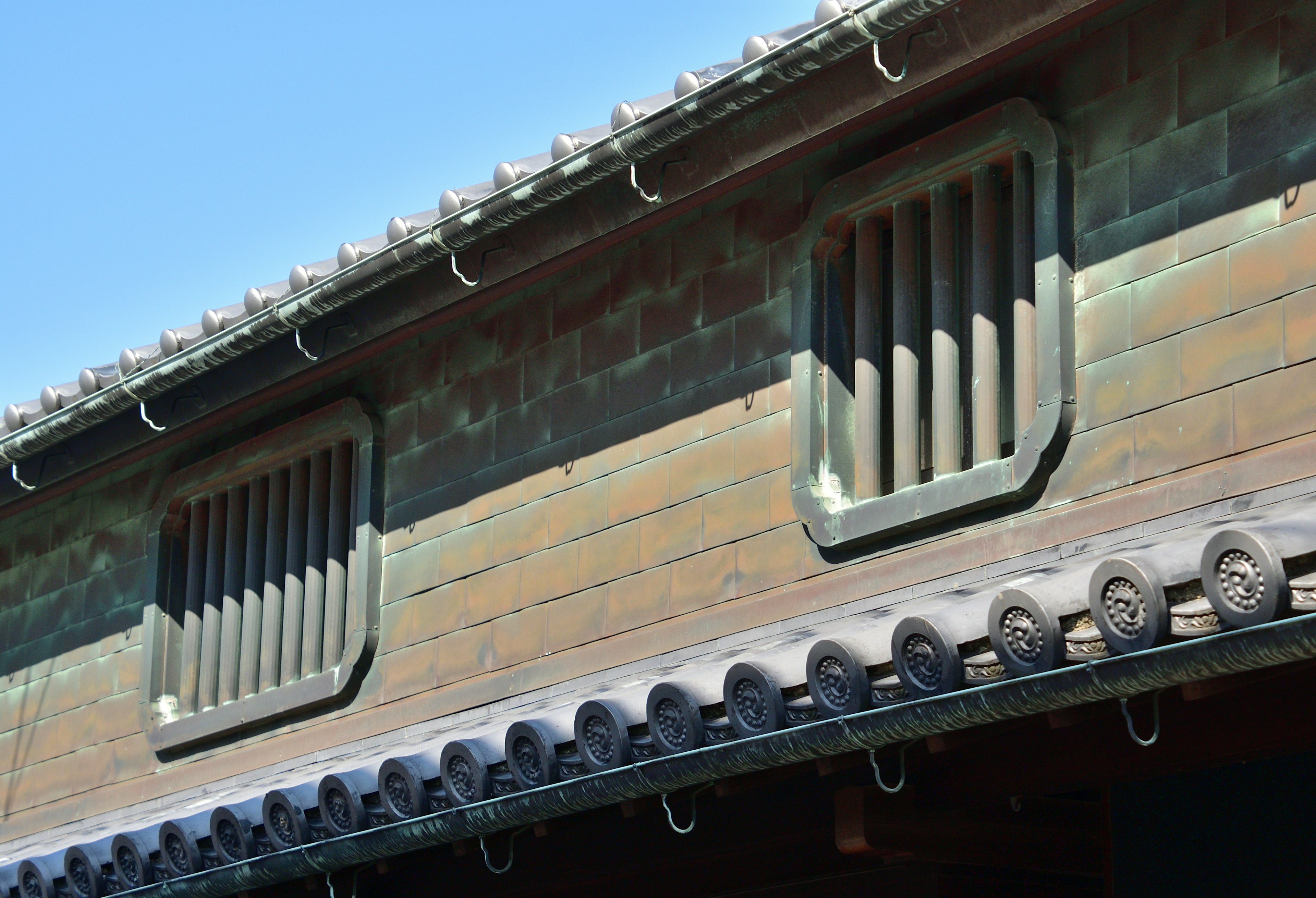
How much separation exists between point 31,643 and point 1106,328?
7.82m

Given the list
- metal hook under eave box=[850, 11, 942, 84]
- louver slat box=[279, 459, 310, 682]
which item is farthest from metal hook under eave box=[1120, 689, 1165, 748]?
louver slat box=[279, 459, 310, 682]

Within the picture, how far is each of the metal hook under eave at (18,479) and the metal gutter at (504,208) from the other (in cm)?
13

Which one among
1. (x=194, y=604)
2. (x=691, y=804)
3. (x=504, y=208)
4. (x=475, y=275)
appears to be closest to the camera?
(x=691, y=804)

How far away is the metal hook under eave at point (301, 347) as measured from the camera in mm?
9352

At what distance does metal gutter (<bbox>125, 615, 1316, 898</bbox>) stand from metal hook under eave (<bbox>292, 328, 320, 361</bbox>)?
2.83 m

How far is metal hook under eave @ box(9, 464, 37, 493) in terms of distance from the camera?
1094 cm

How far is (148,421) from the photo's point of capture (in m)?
10.1

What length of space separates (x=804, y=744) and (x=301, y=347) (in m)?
4.70

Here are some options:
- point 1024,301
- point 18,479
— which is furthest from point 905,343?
point 18,479

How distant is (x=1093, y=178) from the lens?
6.66 m

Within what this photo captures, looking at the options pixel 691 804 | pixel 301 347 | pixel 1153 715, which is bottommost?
pixel 691 804

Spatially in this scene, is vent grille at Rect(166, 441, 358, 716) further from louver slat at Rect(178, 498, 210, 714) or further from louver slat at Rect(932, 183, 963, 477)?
louver slat at Rect(932, 183, 963, 477)

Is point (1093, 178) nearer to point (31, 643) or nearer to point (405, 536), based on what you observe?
point (405, 536)

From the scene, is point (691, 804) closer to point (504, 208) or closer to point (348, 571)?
point (504, 208)
